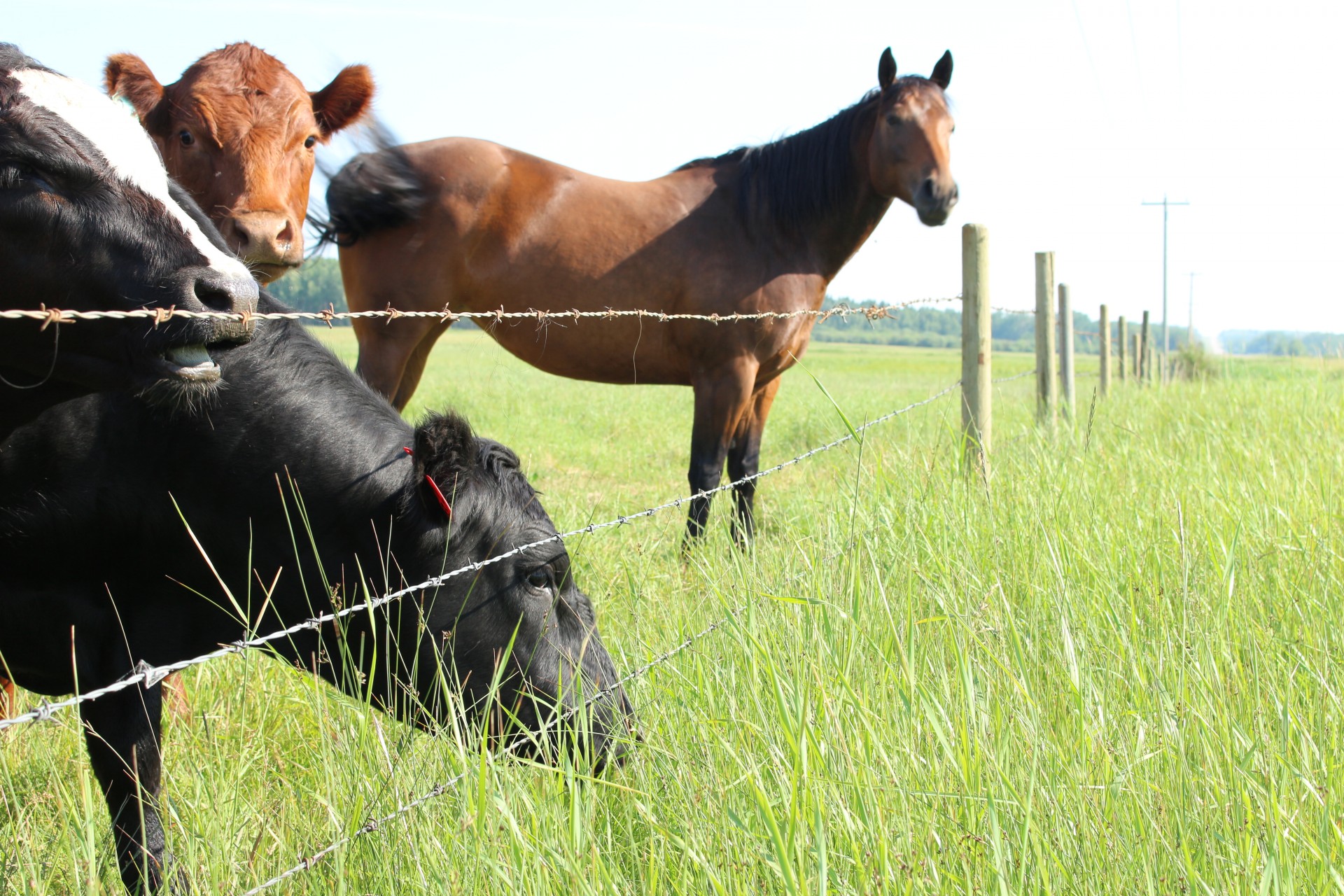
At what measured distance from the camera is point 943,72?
227 inches

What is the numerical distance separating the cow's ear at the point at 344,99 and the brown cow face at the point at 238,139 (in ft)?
1.23

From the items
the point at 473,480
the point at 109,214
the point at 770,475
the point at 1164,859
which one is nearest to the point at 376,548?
the point at 473,480

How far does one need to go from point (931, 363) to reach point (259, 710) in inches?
2779

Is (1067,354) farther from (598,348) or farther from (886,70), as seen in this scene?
(598,348)

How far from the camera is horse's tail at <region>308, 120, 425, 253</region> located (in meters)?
4.91

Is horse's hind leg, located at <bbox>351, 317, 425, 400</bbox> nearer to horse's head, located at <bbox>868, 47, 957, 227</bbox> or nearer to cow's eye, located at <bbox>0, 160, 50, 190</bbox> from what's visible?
horse's head, located at <bbox>868, 47, 957, 227</bbox>

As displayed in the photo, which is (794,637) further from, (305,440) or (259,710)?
(259,710)

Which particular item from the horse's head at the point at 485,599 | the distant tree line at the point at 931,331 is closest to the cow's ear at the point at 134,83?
the horse's head at the point at 485,599

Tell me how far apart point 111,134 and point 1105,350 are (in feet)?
42.2

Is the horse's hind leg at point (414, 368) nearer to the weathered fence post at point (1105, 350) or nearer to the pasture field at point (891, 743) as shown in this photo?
the pasture field at point (891, 743)

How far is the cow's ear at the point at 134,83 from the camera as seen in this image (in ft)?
11.3

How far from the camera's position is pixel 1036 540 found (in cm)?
285

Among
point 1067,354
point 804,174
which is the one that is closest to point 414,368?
point 804,174

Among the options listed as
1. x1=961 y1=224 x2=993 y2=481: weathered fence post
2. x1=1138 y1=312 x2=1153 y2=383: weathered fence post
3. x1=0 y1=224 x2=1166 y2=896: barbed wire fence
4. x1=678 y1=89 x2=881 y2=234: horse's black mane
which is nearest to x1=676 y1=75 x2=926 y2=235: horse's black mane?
x1=678 y1=89 x2=881 y2=234: horse's black mane
